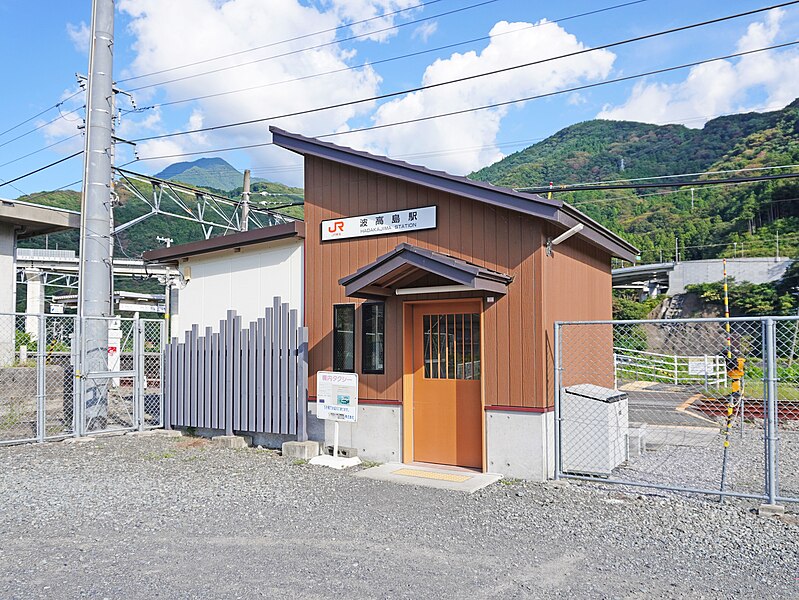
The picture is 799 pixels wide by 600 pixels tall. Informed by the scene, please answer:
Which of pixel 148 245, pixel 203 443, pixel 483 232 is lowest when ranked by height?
pixel 203 443

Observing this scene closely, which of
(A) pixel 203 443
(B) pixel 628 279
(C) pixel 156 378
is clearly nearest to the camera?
(A) pixel 203 443

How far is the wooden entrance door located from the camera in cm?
864

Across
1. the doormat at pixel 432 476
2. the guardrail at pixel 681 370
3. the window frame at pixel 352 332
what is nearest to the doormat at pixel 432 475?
the doormat at pixel 432 476

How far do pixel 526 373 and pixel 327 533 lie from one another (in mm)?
3285

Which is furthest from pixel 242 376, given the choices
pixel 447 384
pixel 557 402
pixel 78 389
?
pixel 557 402

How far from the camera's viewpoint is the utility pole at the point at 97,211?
38.2 ft

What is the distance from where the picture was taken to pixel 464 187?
842 centimetres

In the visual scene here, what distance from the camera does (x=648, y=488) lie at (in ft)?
24.9

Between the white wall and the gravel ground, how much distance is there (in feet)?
10.5

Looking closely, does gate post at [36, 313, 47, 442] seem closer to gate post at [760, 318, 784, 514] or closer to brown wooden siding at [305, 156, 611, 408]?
brown wooden siding at [305, 156, 611, 408]

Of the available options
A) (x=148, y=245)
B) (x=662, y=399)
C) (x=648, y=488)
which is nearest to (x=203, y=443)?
(x=648, y=488)

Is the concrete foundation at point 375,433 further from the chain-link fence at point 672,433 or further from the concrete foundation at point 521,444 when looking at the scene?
the chain-link fence at point 672,433

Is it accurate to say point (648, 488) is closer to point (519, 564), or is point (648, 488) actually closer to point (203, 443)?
point (519, 564)

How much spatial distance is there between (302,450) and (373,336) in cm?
194
